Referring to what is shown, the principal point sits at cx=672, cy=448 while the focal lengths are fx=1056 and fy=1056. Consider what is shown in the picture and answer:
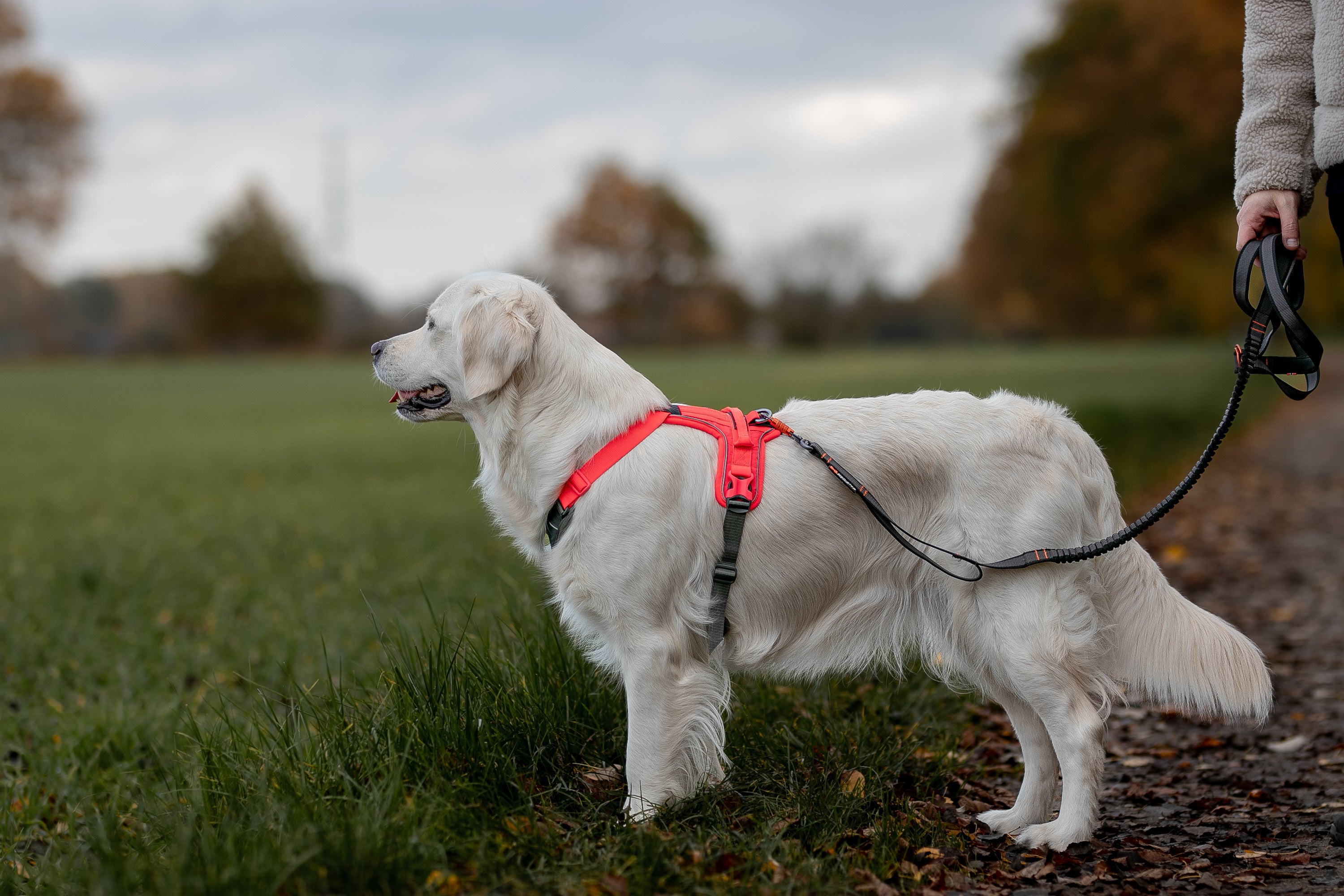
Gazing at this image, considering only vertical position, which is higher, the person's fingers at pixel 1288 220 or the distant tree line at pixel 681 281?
the distant tree line at pixel 681 281

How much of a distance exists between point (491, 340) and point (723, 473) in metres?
0.85

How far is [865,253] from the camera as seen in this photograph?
246ft

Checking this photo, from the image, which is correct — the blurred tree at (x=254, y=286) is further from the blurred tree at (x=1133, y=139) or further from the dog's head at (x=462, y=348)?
the dog's head at (x=462, y=348)

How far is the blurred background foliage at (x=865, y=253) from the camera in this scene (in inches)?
753

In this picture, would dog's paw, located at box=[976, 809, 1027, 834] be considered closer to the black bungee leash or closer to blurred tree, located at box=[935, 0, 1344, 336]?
the black bungee leash

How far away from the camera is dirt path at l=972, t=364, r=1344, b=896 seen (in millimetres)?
3154

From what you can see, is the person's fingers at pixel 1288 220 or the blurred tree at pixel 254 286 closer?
the person's fingers at pixel 1288 220

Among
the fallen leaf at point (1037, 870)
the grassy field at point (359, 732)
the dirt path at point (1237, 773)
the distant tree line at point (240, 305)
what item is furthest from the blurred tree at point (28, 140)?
the fallen leaf at point (1037, 870)

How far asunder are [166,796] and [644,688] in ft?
5.17

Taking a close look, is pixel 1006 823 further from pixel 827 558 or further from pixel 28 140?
pixel 28 140

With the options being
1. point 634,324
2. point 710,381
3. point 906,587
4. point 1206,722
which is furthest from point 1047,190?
point 634,324

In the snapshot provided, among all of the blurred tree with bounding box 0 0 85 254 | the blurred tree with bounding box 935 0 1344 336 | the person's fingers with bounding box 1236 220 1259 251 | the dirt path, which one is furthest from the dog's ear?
the blurred tree with bounding box 0 0 85 254

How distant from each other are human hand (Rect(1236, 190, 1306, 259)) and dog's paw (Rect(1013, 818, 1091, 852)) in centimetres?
188

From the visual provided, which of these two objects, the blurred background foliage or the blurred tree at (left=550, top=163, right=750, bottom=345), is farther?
the blurred tree at (left=550, top=163, right=750, bottom=345)
